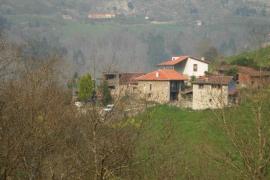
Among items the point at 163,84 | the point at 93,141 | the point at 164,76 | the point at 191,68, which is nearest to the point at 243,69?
the point at 191,68

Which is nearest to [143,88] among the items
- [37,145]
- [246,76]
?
[246,76]

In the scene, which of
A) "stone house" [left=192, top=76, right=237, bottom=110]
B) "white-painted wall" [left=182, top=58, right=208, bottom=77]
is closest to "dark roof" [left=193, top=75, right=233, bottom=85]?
"stone house" [left=192, top=76, right=237, bottom=110]

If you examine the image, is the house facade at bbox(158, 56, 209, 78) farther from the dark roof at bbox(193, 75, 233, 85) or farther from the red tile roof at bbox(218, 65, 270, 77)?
the dark roof at bbox(193, 75, 233, 85)

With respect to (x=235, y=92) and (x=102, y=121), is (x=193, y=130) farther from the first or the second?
(x=102, y=121)

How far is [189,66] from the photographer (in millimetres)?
53406

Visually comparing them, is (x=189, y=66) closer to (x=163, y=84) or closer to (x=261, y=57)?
(x=163, y=84)

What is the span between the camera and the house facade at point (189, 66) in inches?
2078

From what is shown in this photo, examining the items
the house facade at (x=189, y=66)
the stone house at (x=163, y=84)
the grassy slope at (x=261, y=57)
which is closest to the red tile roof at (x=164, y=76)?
the stone house at (x=163, y=84)

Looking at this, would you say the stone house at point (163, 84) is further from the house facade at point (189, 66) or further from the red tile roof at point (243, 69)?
the house facade at point (189, 66)

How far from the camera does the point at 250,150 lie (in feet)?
43.9

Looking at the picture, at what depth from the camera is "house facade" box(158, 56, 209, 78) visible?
173 ft

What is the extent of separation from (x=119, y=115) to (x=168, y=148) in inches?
254

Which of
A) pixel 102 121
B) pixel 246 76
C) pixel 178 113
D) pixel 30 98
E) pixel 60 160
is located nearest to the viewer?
pixel 102 121

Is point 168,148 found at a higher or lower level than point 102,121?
lower
